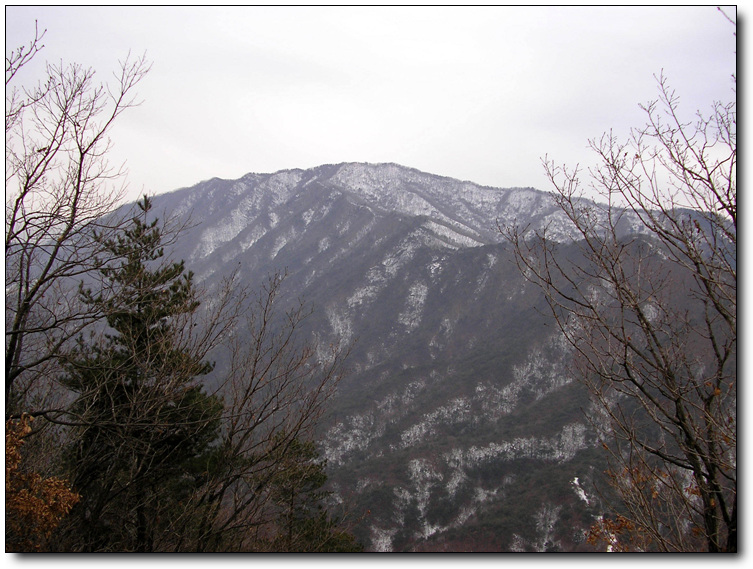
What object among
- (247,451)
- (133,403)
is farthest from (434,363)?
(133,403)

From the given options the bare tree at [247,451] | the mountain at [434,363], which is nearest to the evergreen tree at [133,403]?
the bare tree at [247,451]

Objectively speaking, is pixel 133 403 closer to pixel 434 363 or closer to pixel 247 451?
pixel 247 451

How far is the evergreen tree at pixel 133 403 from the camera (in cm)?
557

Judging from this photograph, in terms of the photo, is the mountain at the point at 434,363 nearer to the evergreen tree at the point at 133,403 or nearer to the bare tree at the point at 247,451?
the evergreen tree at the point at 133,403

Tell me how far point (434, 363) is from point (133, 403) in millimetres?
76382

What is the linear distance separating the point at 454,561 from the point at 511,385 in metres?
65.5

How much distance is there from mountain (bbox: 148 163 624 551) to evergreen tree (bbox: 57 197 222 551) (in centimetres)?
106

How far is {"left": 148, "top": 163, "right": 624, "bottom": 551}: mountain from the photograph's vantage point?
44.8 meters

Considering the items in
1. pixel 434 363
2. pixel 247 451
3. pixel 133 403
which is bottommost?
pixel 247 451

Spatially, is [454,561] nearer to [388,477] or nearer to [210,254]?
[388,477]

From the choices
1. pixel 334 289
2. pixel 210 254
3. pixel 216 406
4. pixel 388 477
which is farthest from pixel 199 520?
pixel 210 254

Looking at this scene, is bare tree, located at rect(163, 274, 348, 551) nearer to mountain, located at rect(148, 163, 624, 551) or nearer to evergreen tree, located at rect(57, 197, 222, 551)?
evergreen tree, located at rect(57, 197, 222, 551)

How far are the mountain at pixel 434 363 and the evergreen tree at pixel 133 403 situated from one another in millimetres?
1057

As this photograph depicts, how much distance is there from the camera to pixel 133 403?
17.5 ft
